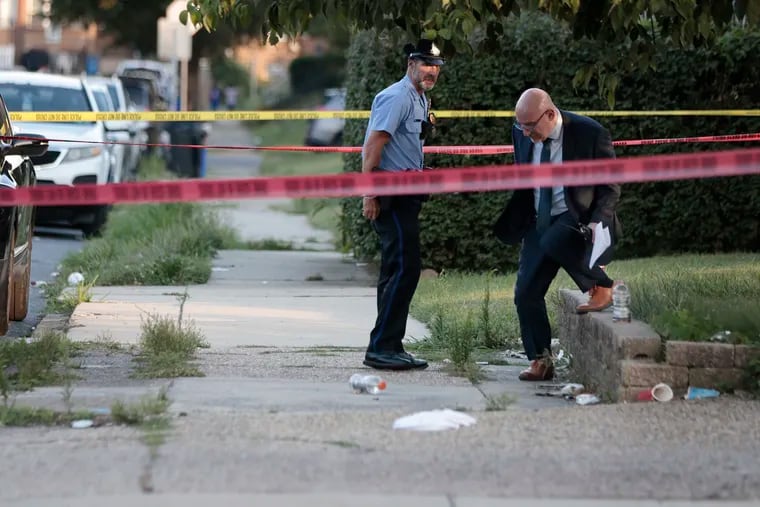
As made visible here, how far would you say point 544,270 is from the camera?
25.4 ft

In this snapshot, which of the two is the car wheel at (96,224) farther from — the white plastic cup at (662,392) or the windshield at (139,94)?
the windshield at (139,94)

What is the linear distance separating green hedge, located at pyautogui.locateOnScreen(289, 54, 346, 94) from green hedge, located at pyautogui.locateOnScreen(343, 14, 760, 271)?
51.4m

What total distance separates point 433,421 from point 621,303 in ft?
4.66

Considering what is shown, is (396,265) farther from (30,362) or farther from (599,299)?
(30,362)

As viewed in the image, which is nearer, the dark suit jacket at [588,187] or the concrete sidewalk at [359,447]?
the concrete sidewalk at [359,447]

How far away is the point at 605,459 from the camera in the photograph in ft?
18.3

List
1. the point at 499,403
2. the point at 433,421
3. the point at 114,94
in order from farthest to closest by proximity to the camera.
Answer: the point at 114,94, the point at 499,403, the point at 433,421

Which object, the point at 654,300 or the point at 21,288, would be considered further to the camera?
the point at 21,288

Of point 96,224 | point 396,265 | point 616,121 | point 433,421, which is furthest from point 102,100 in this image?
point 433,421

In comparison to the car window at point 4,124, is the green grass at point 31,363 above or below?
below

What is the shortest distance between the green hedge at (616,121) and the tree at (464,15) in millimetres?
3284

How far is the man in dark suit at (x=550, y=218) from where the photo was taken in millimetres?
7426

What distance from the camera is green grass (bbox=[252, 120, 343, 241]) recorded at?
1939cm

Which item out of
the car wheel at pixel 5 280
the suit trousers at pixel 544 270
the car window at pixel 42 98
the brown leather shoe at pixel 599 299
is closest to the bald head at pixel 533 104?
the suit trousers at pixel 544 270
